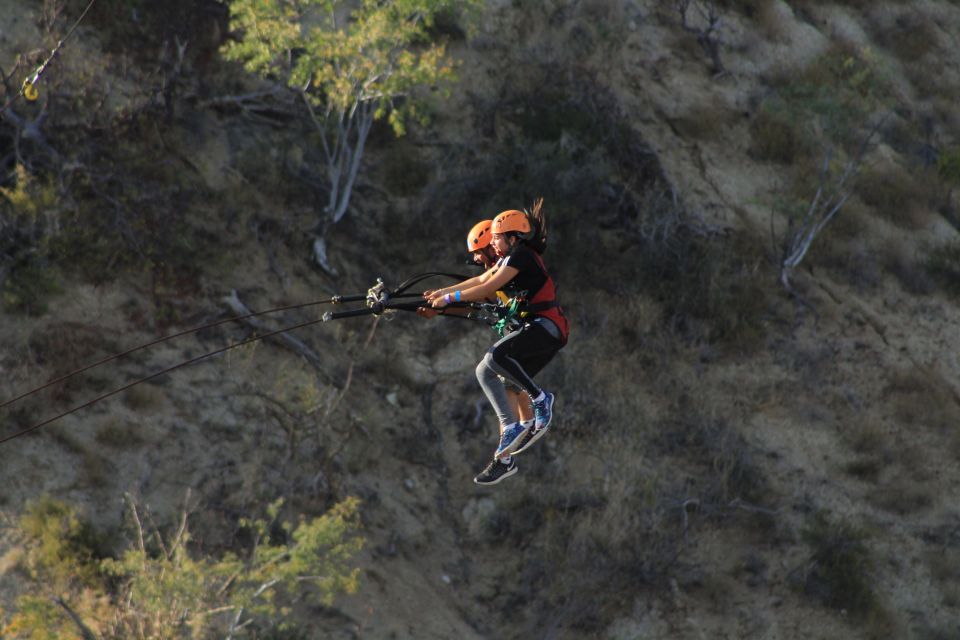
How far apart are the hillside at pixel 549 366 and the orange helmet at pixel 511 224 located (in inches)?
Result: 380

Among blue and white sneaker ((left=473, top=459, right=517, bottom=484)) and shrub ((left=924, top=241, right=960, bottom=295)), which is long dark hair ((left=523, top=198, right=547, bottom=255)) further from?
shrub ((left=924, top=241, right=960, bottom=295))

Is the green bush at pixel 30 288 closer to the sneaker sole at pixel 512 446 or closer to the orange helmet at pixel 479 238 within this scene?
the sneaker sole at pixel 512 446

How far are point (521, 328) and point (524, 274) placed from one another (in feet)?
2.06

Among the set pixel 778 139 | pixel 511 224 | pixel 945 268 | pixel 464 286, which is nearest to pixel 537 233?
pixel 511 224

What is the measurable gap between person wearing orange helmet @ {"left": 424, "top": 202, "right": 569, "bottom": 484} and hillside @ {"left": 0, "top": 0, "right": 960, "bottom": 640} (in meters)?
8.05

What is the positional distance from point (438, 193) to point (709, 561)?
9081mm

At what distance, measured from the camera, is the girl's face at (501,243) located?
34.9 feet

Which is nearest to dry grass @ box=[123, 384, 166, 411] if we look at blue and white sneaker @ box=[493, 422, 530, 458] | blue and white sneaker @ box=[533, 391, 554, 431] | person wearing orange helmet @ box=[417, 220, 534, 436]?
person wearing orange helmet @ box=[417, 220, 534, 436]

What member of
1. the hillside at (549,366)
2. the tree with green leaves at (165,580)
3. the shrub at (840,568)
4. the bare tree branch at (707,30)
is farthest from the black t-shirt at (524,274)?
the bare tree branch at (707,30)

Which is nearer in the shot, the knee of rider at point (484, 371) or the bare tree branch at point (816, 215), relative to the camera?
the knee of rider at point (484, 371)

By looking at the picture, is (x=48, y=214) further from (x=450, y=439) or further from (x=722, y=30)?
(x=722, y=30)

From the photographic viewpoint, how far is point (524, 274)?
10680 mm

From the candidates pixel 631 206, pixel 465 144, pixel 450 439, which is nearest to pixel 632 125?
pixel 631 206

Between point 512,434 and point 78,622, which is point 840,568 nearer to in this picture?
point 512,434
